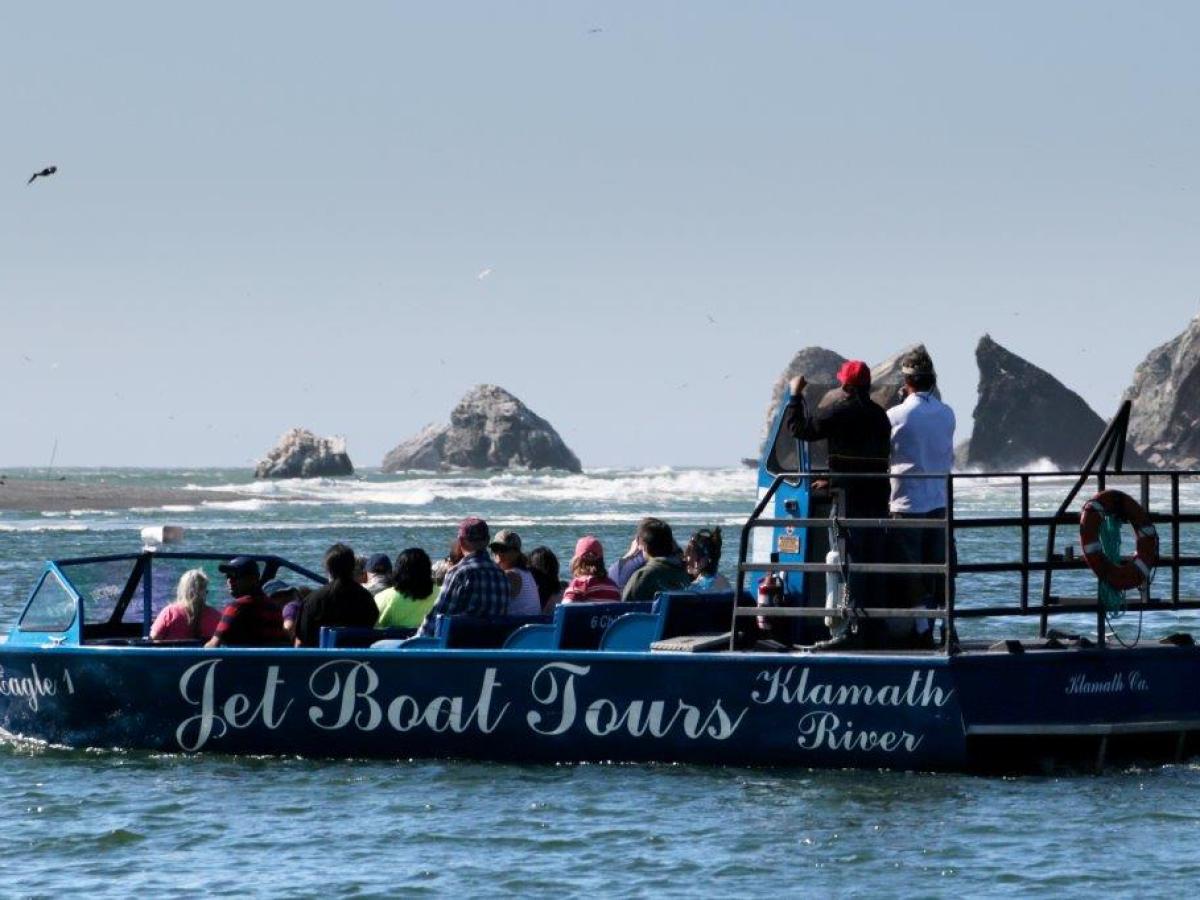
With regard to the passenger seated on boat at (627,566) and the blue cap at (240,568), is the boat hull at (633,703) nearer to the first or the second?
the blue cap at (240,568)

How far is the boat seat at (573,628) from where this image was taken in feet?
39.4

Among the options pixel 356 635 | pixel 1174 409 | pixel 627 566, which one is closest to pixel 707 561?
pixel 627 566

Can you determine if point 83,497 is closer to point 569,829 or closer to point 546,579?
point 546,579

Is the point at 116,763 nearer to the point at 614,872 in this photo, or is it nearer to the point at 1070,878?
the point at 614,872

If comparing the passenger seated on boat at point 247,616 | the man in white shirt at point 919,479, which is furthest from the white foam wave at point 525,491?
the man in white shirt at point 919,479

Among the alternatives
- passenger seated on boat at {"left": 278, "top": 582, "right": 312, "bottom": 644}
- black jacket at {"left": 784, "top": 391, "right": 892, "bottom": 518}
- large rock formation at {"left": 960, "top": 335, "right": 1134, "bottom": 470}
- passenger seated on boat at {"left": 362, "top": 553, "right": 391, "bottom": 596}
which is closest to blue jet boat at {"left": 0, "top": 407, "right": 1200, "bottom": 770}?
black jacket at {"left": 784, "top": 391, "right": 892, "bottom": 518}

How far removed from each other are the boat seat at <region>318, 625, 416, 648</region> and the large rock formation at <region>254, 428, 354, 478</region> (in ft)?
446

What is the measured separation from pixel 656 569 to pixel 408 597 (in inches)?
56.3

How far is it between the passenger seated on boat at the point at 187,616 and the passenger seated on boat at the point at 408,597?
1.13 m

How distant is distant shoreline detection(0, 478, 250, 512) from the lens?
7569cm

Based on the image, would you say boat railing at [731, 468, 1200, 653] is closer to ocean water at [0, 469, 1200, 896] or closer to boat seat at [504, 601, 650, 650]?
ocean water at [0, 469, 1200, 896]

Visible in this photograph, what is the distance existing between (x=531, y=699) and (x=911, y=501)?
2247mm

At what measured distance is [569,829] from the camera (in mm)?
10398

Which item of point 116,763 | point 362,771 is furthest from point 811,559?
point 116,763
